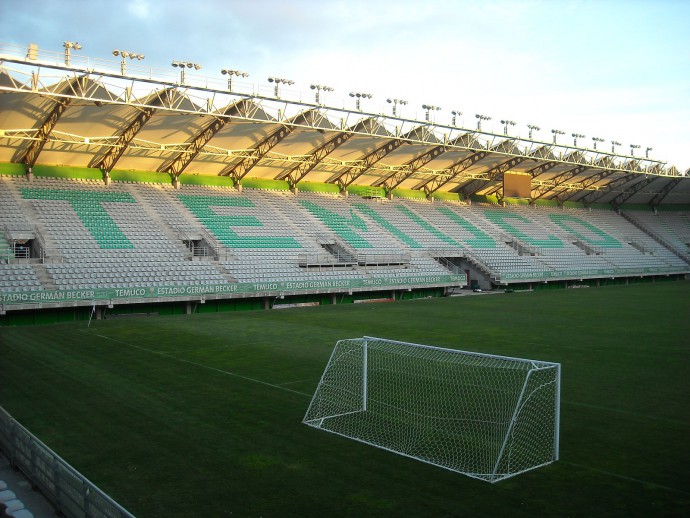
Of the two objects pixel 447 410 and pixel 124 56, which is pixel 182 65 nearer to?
pixel 124 56

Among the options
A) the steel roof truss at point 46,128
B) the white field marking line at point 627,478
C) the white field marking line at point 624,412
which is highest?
the steel roof truss at point 46,128

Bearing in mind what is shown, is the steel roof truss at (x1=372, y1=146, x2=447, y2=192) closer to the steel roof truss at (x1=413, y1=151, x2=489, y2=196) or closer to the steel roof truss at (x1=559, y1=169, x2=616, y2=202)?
the steel roof truss at (x1=413, y1=151, x2=489, y2=196)

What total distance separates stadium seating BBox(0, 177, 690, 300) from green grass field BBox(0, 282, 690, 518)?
236 inches

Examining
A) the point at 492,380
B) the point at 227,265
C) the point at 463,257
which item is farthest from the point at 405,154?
the point at 492,380

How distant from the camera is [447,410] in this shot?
1108 centimetres

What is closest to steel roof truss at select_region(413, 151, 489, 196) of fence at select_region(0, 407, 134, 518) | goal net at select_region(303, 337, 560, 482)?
goal net at select_region(303, 337, 560, 482)

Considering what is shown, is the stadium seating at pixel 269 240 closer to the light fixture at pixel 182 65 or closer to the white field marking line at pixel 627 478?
the light fixture at pixel 182 65

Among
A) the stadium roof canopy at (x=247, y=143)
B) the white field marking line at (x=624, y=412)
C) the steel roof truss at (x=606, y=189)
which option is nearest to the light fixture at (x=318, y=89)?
the stadium roof canopy at (x=247, y=143)

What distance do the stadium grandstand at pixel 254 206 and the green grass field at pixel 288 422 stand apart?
6.06 meters

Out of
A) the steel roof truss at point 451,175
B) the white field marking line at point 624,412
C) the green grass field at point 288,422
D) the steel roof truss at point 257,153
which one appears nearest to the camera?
the green grass field at point 288,422

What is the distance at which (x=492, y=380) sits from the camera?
13.0 m

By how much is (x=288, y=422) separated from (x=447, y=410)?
281 centimetres

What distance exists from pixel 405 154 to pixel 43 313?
2362 cm

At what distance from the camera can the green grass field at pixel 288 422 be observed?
284 inches
